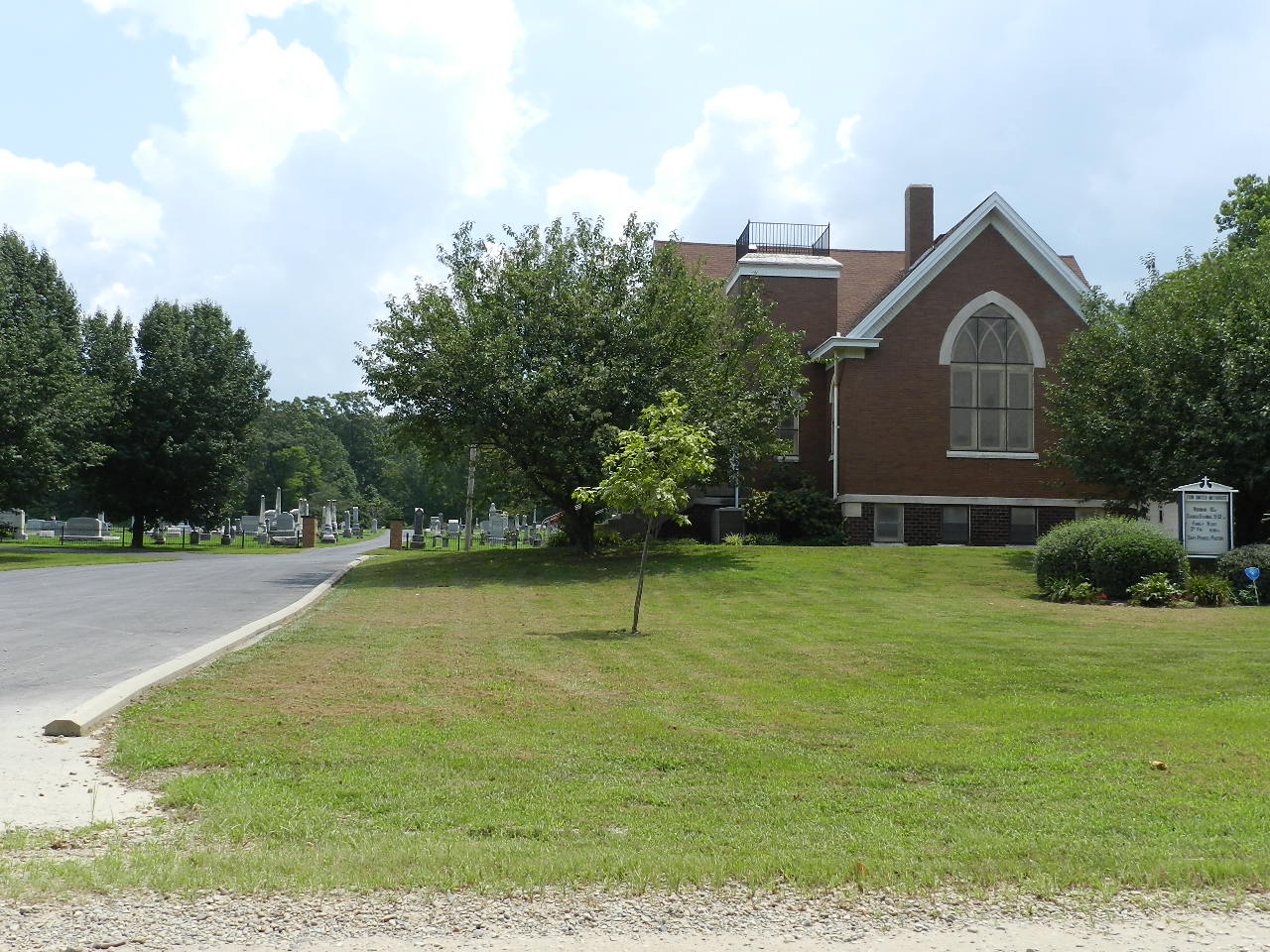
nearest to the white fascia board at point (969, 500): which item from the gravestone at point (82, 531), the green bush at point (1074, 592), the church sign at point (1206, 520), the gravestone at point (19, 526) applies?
the church sign at point (1206, 520)

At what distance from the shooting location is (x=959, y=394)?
103 feet

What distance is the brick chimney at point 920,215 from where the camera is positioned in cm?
3512

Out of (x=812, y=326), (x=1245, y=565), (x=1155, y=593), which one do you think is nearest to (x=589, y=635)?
(x=1155, y=593)

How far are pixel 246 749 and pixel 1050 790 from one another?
5133mm

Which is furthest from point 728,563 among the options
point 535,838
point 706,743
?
point 535,838

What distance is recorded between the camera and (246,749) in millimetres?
7559

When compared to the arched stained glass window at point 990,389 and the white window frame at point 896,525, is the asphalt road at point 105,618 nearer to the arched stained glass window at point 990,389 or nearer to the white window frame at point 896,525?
the white window frame at point 896,525

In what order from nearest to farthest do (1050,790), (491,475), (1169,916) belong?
(1169,916), (1050,790), (491,475)

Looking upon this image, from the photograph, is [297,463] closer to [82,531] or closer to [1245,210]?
[82,531]

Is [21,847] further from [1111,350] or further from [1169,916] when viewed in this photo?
[1111,350]

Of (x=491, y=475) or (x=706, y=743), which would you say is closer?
(x=706, y=743)

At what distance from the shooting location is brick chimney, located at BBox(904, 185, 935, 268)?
3512 cm

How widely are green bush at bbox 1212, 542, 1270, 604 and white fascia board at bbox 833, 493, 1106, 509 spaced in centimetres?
1106

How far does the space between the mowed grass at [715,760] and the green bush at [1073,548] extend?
439cm
